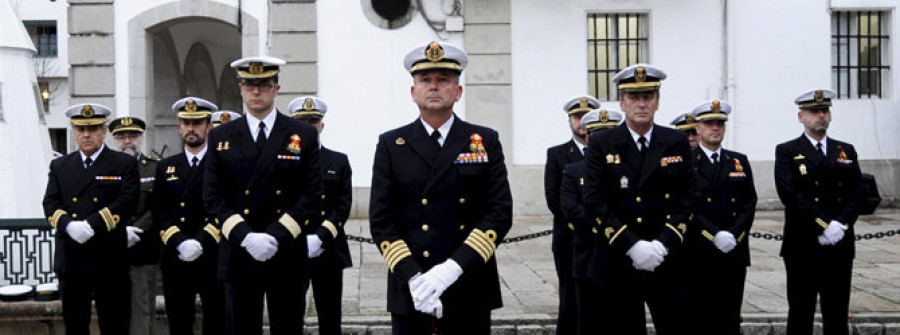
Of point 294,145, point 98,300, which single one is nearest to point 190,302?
point 98,300

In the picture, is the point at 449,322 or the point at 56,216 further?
the point at 56,216

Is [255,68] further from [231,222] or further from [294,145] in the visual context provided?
[231,222]

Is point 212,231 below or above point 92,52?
below

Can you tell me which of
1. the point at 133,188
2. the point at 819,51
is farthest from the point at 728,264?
the point at 819,51

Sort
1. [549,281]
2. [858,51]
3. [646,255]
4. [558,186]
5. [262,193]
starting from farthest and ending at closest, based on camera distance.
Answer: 1. [858,51]
2. [549,281]
3. [558,186]
4. [262,193]
5. [646,255]

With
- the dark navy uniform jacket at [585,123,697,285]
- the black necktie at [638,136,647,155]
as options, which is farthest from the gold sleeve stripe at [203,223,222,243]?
the black necktie at [638,136,647,155]

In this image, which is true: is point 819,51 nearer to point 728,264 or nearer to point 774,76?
point 774,76

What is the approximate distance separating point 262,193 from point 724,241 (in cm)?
342

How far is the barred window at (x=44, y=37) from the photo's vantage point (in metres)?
40.3

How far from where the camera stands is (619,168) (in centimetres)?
525

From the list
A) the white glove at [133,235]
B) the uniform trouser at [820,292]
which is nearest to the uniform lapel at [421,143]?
the white glove at [133,235]

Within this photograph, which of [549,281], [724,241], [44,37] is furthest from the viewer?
[44,37]

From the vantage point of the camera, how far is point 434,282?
404 cm

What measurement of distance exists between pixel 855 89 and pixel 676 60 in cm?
363
